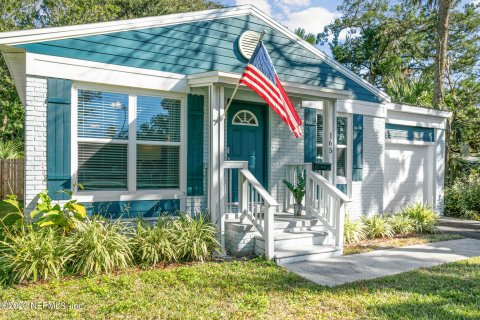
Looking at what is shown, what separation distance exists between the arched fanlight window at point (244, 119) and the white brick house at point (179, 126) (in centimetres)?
2

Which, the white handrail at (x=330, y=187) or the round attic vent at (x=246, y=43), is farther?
the round attic vent at (x=246, y=43)

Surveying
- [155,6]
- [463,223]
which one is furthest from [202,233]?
[155,6]

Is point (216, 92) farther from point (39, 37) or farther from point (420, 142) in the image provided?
A: point (420, 142)

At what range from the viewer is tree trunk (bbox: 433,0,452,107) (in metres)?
10.7

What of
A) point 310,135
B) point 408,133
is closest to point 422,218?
point 408,133

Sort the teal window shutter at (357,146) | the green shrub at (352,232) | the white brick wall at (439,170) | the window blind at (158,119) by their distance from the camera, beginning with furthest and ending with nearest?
the white brick wall at (439,170) → the teal window shutter at (357,146) → the green shrub at (352,232) → the window blind at (158,119)

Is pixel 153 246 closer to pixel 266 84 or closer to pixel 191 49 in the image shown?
pixel 266 84

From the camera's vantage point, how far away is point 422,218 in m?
8.21

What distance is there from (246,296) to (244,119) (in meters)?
3.90

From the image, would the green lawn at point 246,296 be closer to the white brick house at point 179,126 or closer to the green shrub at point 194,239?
the green shrub at point 194,239

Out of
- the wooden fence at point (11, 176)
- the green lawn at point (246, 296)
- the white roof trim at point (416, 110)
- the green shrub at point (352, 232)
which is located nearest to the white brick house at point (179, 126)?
the green shrub at point (352, 232)

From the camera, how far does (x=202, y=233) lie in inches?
217

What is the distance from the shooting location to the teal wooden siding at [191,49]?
18.4 feet

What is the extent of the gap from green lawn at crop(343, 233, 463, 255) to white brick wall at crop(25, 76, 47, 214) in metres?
4.96
